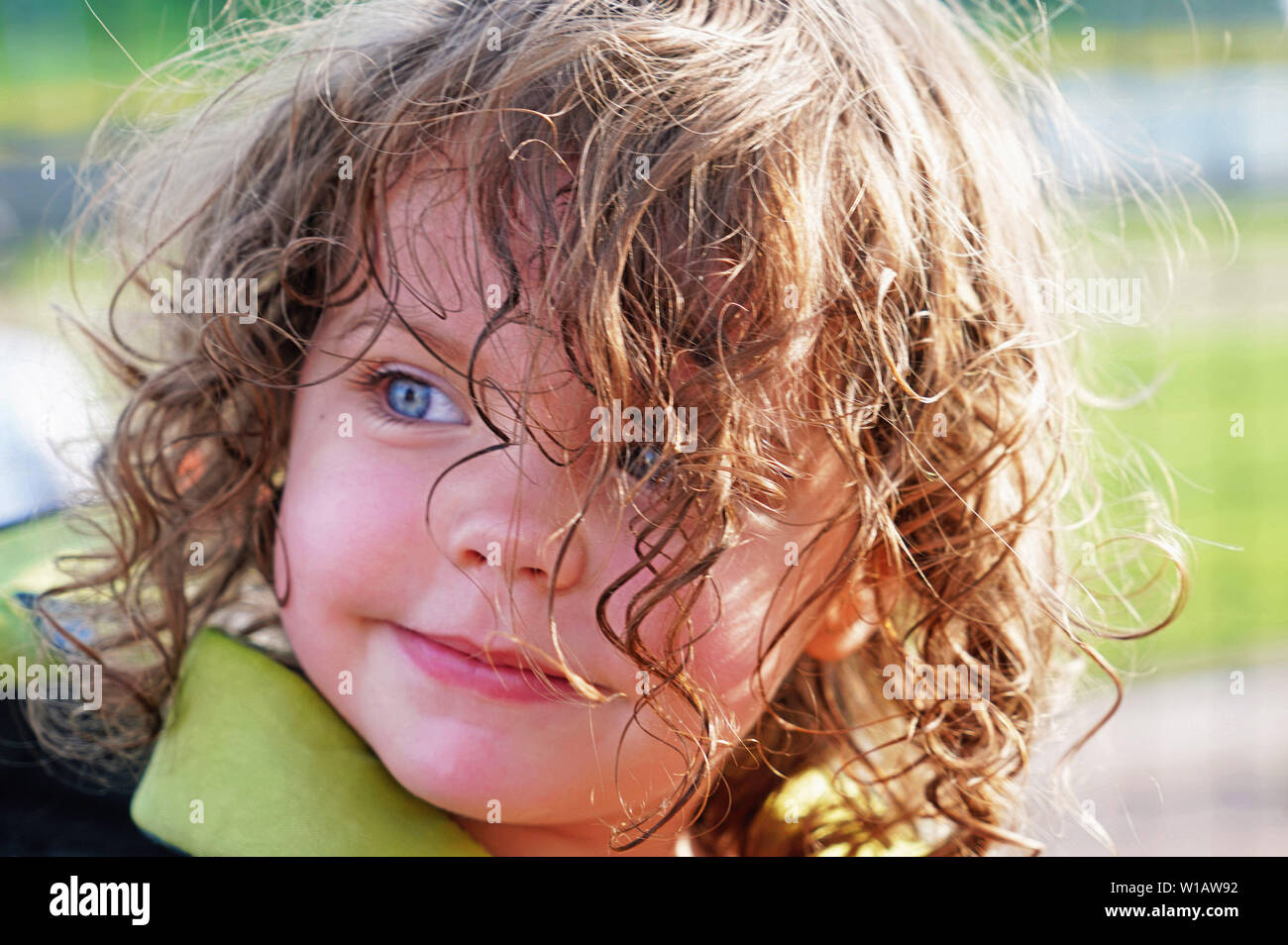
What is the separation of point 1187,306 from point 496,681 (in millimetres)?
1413

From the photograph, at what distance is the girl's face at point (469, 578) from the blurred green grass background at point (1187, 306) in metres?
0.63

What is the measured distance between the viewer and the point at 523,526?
94 cm

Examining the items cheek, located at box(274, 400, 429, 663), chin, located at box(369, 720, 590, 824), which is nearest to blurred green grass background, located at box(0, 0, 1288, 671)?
cheek, located at box(274, 400, 429, 663)

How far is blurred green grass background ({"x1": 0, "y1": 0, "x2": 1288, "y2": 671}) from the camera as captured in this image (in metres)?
1.89

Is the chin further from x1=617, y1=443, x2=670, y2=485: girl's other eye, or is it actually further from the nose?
x1=617, y1=443, x2=670, y2=485: girl's other eye

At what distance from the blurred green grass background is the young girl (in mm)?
324

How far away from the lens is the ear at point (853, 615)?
1.14 metres

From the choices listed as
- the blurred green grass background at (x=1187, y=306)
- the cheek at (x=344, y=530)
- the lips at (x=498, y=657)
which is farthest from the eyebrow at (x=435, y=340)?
the blurred green grass background at (x=1187, y=306)

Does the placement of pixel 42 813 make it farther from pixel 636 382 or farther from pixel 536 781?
pixel 636 382

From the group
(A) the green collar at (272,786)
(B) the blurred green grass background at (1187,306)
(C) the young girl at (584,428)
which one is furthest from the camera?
(B) the blurred green grass background at (1187,306)

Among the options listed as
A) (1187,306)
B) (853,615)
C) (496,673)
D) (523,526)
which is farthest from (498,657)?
(1187,306)

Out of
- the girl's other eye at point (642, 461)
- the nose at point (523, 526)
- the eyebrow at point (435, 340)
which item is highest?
the eyebrow at point (435, 340)

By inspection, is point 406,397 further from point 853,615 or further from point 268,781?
point 853,615

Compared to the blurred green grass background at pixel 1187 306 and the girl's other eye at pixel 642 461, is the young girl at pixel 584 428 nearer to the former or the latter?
the girl's other eye at pixel 642 461
